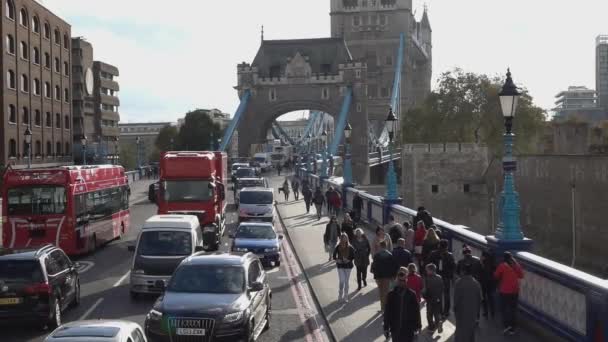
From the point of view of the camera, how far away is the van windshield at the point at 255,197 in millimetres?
33656

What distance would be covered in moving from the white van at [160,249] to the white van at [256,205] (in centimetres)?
1314

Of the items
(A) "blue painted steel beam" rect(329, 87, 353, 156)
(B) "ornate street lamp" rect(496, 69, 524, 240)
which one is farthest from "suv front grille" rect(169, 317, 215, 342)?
(A) "blue painted steel beam" rect(329, 87, 353, 156)

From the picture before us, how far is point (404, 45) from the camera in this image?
A: 414 ft

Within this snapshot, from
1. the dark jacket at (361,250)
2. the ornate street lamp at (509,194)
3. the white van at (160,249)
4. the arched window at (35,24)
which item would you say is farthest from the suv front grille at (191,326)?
the arched window at (35,24)

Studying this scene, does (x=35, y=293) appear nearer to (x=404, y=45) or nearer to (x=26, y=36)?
(x=26, y=36)

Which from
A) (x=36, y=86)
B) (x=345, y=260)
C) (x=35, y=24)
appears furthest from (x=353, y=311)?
(x=35, y=24)

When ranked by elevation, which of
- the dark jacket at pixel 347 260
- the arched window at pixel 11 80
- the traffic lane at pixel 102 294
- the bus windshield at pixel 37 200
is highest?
the arched window at pixel 11 80

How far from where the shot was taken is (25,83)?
60.1m

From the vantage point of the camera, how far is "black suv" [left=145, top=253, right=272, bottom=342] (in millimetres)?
11445

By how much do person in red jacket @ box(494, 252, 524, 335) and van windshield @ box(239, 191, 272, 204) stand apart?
21.2m

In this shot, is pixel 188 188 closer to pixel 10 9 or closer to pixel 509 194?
pixel 509 194

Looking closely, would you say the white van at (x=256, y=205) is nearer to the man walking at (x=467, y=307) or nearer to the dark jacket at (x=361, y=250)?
the dark jacket at (x=361, y=250)

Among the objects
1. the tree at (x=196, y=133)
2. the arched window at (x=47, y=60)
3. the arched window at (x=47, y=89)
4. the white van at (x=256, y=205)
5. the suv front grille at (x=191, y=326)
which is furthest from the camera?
the tree at (x=196, y=133)

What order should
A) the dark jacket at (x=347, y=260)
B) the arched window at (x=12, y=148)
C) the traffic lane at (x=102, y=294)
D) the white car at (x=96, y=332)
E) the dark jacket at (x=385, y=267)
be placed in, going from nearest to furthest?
the white car at (x=96, y=332), the traffic lane at (x=102, y=294), the dark jacket at (x=385, y=267), the dark jacket at (x=347, y=260), the arched window at (x=12, y=148)
